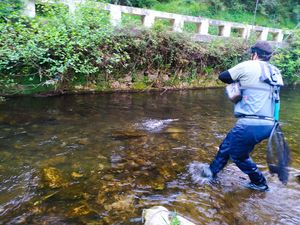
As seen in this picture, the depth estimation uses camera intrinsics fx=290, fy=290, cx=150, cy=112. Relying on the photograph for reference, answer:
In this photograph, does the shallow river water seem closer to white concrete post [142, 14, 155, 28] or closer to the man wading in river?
the man wading in river

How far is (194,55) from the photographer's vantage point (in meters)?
11.1

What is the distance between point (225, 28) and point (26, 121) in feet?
34.0

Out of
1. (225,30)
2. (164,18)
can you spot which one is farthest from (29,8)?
(225,30)

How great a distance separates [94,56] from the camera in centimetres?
841

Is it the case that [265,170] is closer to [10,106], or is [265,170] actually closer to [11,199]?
[11,199]

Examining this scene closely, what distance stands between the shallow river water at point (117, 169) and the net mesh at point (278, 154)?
0.37 meters

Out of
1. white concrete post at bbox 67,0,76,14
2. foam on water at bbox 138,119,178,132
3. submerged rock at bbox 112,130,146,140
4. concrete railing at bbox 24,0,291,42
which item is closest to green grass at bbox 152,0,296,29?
concrete railing at bbox 24,0,291,42

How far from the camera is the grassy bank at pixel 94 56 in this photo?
23.5 feet

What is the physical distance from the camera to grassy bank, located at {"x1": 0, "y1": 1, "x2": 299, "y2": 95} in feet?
23.5

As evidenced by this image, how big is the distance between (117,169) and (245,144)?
75.2 inches

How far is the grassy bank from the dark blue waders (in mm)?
4859

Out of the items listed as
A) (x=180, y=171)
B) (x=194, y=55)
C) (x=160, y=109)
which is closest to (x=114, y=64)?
(x=160, y=109)

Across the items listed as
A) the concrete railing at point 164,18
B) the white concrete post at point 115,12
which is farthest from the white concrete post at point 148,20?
the white concrete post at point 115,12

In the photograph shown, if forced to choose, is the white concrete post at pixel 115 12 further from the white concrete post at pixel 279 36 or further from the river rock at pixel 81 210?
the white concrete post at pixel 279 36
